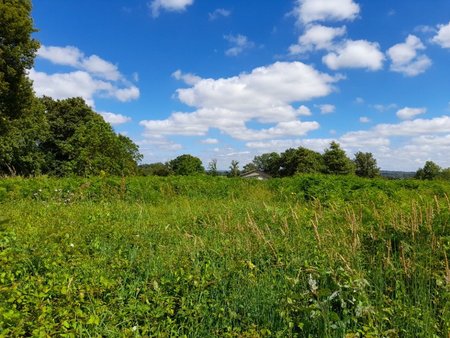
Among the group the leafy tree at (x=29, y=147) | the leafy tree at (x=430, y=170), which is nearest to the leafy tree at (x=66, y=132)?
the leafy tree at (x=29, y=147)

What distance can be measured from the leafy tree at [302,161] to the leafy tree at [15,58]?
48.7 metres

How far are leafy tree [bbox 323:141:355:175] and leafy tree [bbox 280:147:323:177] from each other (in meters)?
1.63

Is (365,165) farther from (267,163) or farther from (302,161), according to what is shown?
(267,163)

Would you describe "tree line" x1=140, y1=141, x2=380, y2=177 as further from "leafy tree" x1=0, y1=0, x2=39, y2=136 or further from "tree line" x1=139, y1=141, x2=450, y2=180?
"leafy tree" x1=0, y1=0, x2=39, y2=136

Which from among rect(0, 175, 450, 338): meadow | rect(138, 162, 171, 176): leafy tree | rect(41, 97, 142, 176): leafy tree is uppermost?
rect(41, 97, 142, 176): leafy tree

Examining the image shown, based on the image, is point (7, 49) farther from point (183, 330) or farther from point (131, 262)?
point (183, 330)

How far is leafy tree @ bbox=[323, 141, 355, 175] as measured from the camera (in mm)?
59906

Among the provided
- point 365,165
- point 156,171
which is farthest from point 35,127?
point 365,165

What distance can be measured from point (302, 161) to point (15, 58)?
183 ft

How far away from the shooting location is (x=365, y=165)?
6912cm

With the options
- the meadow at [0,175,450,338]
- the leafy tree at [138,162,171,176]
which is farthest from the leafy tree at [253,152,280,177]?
the meadow at [0,175,450,338]

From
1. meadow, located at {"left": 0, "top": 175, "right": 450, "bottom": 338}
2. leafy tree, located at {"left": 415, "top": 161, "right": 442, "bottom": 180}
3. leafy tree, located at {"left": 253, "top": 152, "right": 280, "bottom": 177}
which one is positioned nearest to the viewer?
meadow, located at {"left": 0, "top": 175, "right": 450, "bottom": 338}

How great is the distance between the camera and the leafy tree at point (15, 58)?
54.9ft

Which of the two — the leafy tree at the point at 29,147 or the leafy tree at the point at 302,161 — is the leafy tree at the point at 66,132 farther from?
the leafy tree at the point at 302,161
